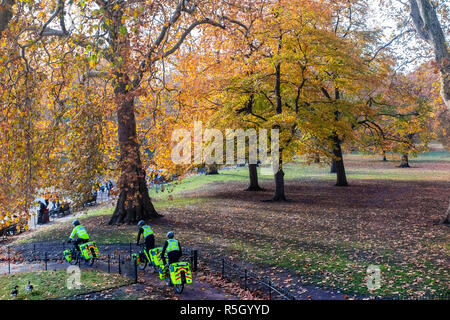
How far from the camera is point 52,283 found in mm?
11125

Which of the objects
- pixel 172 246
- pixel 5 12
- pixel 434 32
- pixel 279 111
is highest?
pixel 434 32

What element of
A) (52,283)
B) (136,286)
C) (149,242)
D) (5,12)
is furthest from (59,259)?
(5,12)

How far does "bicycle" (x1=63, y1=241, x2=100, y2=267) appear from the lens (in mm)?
13289

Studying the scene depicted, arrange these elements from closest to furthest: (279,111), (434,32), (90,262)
→ (90,262) < (434,32) < (279,111)

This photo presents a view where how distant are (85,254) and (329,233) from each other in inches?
391

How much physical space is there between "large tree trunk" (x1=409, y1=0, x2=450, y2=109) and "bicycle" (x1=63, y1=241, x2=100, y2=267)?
14.4 m

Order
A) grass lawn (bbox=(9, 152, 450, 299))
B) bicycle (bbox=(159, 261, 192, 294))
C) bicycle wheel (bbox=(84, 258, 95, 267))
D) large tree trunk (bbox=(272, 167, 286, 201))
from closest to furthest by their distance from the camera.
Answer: bicycle (bbox=(159, 261, 192, 294)) → grass lawn (bbox=(9, 152, 450, 299)) → bicycle wheel (bbox=(84, 258, 95, 267)) → large tree trunk (bbox=(272, 167, 286, 201))

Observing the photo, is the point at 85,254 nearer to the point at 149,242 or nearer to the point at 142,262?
the point at 142,262

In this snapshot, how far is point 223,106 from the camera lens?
2484 centimetres

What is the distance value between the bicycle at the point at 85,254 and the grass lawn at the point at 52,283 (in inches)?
32.2

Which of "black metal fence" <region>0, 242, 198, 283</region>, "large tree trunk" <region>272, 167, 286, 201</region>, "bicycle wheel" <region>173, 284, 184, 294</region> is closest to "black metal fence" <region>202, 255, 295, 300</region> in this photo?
"black metal fence" <region>0, 242, 198, 283</region>

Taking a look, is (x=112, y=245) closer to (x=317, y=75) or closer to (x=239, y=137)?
(x=239, y=137)

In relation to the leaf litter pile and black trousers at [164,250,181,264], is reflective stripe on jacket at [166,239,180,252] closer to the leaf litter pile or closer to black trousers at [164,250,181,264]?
black trousers at [164,250,181,264]

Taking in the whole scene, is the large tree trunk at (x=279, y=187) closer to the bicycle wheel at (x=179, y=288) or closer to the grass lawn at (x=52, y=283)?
the grass lawn at (x=52, y=283)
